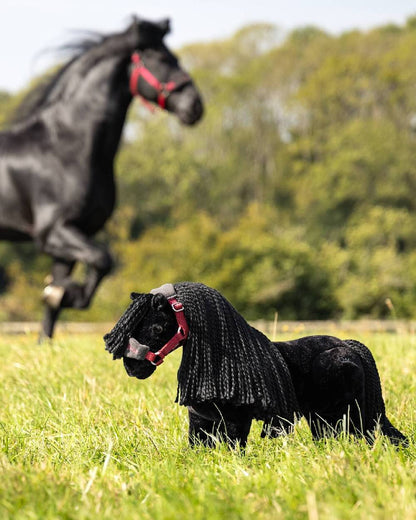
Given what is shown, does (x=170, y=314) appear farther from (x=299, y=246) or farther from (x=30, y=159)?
(x=299, y=246)

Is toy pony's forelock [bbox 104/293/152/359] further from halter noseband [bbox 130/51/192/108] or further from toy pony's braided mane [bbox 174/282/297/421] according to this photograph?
halter noseband [bbox 130/51/192/108]

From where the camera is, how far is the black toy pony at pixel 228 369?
2660mm

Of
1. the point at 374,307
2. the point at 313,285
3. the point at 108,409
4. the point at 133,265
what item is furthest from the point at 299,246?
the point at 108,409

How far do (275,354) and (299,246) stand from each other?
2654 cm

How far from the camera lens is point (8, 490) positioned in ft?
6.87

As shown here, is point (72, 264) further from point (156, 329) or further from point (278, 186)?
point (278, 186)

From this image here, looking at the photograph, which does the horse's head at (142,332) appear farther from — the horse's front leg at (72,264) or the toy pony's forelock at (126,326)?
the horse's front leg at (72,264)

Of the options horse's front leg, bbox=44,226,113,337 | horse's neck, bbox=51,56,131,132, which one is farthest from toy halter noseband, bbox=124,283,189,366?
horse's neck, bbox=51,56,131,132

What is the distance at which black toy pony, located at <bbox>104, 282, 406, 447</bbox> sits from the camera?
8.73 feet

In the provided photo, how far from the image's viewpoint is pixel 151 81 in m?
6.68

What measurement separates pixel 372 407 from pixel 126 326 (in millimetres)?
1172

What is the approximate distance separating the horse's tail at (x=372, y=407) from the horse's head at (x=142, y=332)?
0.91 m

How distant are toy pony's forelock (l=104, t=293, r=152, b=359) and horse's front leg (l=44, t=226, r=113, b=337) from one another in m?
3.69

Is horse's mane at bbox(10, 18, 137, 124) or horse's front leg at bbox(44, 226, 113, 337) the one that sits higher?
horse's mane at bbox(10, 18, 137, 124)
